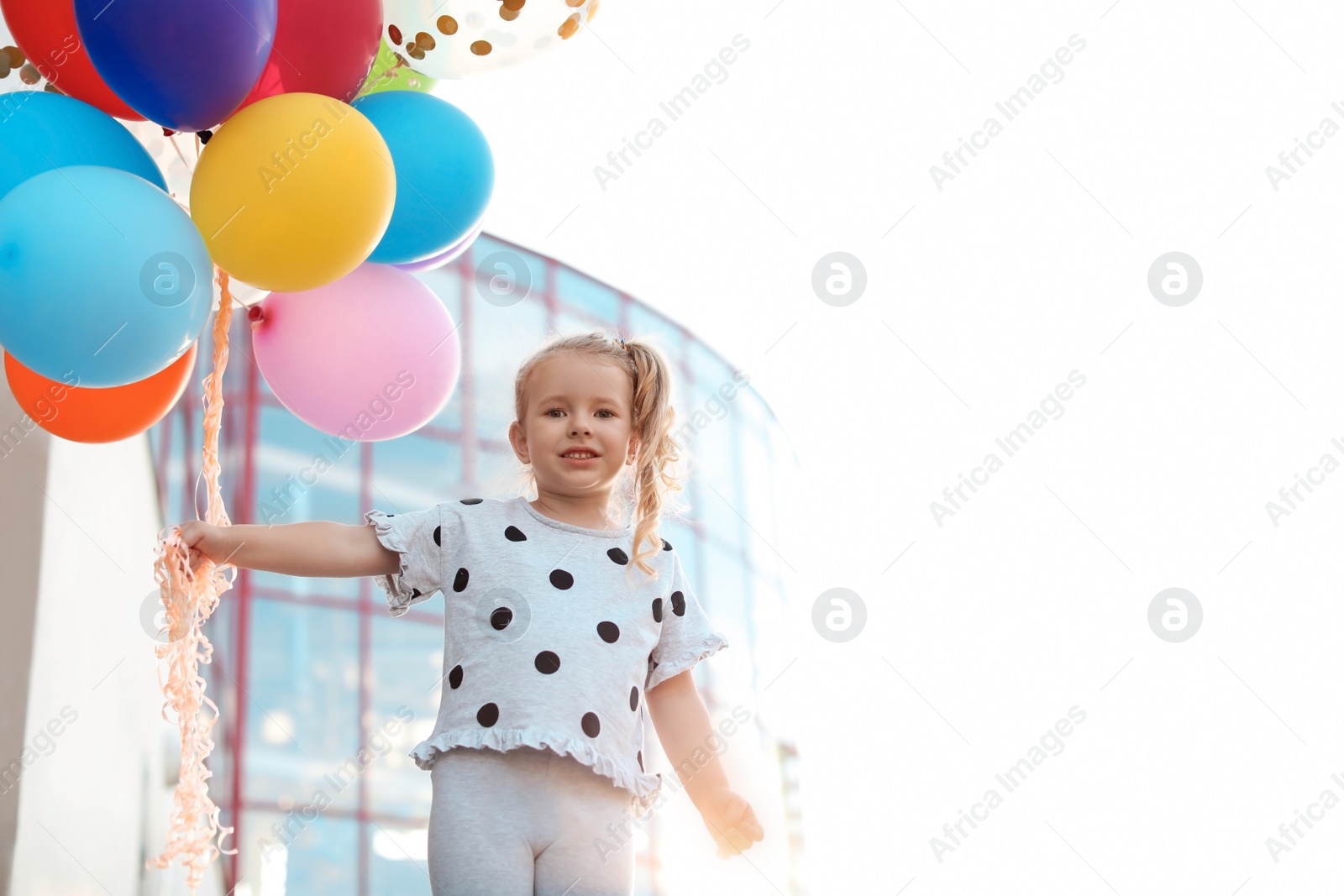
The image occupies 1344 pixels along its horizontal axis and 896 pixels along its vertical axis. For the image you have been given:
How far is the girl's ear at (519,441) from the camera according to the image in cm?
168

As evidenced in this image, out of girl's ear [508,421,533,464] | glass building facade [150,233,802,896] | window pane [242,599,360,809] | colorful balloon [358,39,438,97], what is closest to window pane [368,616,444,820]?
glass building facade [150,233,802,896]

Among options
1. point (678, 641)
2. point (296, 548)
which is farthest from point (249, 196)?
point (678, 641)

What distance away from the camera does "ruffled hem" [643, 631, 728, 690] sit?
1.61m

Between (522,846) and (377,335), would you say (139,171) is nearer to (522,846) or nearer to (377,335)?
(377,335)

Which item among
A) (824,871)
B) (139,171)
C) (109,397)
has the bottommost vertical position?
(824,871)

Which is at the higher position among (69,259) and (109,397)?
(69,259)

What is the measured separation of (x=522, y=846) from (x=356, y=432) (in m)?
0.81

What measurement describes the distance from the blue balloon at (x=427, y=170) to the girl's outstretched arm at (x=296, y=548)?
54cm

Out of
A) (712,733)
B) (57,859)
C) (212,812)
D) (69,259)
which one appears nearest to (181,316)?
(69,259)

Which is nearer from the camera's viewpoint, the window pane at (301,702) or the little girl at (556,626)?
the little girl at (556,626)

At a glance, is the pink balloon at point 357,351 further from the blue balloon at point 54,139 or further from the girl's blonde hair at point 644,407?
the blue balloon at point 54,139

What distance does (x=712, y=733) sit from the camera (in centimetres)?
162

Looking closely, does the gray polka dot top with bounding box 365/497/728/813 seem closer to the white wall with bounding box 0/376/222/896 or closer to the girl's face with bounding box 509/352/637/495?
the girl's face with bounding box 509/352/637/495

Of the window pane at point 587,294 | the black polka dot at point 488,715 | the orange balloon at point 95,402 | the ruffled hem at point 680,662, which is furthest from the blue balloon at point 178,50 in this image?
the window pane at point 587,294
